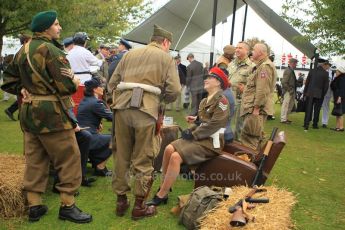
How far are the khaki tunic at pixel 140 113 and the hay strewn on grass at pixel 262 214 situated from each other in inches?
32.3

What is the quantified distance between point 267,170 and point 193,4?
7.16 meters

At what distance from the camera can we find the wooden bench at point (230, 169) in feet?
14.6

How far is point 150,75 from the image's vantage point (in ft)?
12.9

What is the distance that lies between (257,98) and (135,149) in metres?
2.42

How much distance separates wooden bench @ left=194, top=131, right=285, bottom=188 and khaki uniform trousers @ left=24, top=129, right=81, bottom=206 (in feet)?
4.82

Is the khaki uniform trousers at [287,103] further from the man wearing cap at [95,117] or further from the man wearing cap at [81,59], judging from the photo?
the man wearing cap at [95,117]

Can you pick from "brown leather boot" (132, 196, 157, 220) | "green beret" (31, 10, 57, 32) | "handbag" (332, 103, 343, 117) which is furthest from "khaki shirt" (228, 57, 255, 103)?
"handbag" (332, 103, 343, 117)

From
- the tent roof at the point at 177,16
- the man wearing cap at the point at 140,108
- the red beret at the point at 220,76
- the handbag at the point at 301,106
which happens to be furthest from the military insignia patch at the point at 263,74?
the handbag at the point at 301,106

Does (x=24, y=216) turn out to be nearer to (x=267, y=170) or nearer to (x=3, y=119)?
(x=267, y=170)

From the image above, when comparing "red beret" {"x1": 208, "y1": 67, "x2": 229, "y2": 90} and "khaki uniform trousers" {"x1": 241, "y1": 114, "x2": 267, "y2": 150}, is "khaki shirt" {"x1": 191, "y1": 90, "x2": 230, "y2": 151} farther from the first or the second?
"khaki uniform trousers" {"x1": 241, "y1": 114, "x2": 267, "y2": 150}

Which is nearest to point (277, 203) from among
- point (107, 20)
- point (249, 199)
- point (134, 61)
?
point (249, 199)

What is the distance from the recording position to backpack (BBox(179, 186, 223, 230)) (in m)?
3.83

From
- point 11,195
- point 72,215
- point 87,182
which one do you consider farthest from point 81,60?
point 72,215

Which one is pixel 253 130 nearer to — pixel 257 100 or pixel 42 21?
pixel 257 100
